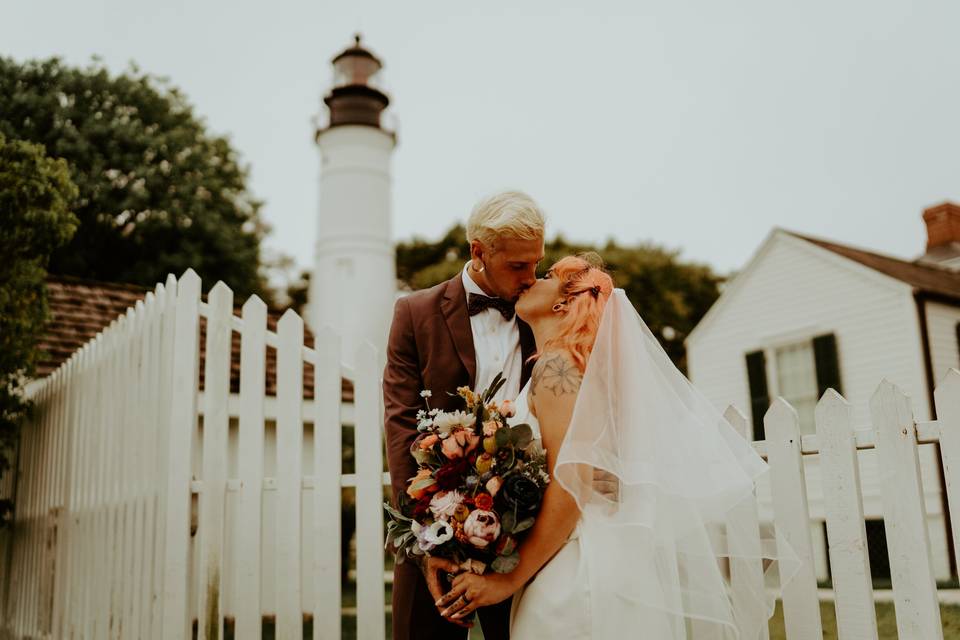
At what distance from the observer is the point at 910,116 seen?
10.9 meters

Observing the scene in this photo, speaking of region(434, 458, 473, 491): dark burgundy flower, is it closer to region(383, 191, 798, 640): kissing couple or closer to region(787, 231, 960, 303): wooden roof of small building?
region(383, 191, 798, 640): kissing couple

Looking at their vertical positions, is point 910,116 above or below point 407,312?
above

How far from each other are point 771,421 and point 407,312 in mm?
1485

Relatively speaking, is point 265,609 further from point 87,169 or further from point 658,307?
point 658,307

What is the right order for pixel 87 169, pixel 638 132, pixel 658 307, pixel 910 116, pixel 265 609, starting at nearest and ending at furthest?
pixel 265 609 < pixel 910 116 < pixel 638 132 < pixel 87 169 < pixel 658 307

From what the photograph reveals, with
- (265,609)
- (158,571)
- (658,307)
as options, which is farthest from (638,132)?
Answer: (158,571)

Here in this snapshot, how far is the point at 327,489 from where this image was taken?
3941 millimetres

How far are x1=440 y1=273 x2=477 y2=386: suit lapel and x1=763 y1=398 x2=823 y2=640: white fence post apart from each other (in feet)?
3.81

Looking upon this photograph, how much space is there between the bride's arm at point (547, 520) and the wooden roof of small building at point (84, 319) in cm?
725

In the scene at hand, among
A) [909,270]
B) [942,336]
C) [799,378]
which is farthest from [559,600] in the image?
[909,270]

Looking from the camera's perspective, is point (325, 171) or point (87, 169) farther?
point (325, 171)

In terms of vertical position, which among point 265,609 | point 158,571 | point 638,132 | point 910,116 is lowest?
point 265,609

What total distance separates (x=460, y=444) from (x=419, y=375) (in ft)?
2.38

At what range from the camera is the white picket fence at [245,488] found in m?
2.87
